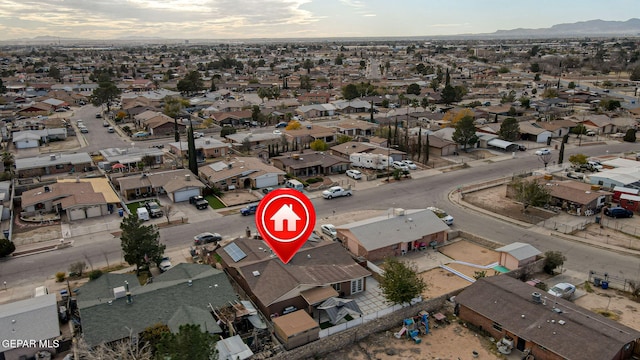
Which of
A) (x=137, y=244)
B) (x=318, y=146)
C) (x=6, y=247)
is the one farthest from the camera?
(x=318, y=146)

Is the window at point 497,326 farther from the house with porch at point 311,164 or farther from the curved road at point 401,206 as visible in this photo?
the house with porch at point 311,164

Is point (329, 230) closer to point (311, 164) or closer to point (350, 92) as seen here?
Result: point (311, 164)

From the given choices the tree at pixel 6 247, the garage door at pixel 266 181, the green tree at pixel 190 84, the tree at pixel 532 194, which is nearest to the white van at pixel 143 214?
the tree at pixel 6 247

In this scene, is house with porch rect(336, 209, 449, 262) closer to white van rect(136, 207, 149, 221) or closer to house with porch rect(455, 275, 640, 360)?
house with porch rect(455, 275, 640, 360)

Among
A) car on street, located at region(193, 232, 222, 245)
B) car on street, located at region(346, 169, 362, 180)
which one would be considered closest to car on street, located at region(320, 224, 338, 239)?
car on street, located at region(193, 232, 222, 245)

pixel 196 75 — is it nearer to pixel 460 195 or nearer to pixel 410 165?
pixel 410 165

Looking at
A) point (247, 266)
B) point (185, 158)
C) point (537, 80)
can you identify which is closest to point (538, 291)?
point (247, 266)

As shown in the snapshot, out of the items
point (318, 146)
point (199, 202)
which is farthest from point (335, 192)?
point (318, 146)

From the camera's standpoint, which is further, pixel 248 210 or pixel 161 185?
pixel 161 185
